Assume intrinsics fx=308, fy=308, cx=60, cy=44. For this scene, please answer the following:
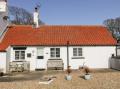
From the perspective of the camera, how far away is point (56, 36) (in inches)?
1469

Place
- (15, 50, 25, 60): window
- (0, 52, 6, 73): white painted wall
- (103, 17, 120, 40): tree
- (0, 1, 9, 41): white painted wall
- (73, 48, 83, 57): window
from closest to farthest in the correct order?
(0, 52, 6, 73): white painted wall → (15, 50, 25, 60): window → (73, 48, 83, 57): window → (0, 1, 9, 41): white painted wall → (103, 17, 120, 40): tree

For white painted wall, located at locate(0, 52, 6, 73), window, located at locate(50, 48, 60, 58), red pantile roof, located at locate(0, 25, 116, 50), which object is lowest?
white painted wall, located at locate(0, 52, 6, 73)

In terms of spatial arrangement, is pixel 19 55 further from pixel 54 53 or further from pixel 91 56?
pixel 91 56

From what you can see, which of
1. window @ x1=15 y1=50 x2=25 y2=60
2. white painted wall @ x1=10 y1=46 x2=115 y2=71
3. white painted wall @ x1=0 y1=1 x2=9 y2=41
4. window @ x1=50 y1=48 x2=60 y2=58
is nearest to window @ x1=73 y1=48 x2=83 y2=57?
white painted wall @ x1=10 y1=46 x2=115 y2=71

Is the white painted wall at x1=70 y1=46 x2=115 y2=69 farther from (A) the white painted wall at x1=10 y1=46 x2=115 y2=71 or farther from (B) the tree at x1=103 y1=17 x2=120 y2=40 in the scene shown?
(B) the tree at x1=103 y1=17 x2=120 y2=40

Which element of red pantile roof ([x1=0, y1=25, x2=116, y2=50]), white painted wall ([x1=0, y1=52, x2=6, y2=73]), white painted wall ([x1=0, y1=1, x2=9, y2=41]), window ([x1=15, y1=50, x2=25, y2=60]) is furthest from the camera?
white painted wall ([x1=0, y1=1, x2=9, y2=41])

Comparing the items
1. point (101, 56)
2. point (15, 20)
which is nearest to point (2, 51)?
point (101, 56)

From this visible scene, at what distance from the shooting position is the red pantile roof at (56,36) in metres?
35.4

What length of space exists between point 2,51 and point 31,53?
3.93 m

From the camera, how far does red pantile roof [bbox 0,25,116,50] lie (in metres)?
35.4

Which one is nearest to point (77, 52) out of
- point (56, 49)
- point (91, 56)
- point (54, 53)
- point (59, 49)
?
point (91, 56)

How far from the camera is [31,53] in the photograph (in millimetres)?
34875

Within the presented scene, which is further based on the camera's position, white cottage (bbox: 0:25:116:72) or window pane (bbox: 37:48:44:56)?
window pane (bbox: 37:48:44:56)

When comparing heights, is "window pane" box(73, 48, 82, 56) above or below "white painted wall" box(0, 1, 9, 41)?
below
